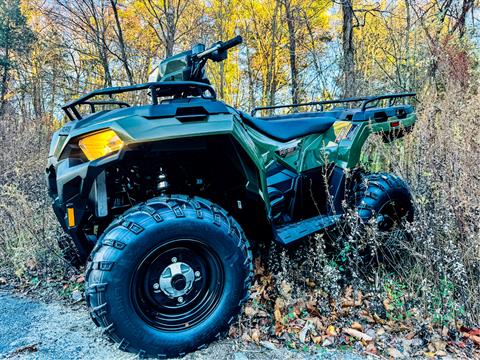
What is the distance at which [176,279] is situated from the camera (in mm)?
1828

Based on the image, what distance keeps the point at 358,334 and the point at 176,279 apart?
1.13 m

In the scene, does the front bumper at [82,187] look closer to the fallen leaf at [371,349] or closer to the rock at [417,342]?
the fallen leaf at [371,349]

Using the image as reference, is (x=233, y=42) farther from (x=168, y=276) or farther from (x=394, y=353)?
(x=394, y=353)

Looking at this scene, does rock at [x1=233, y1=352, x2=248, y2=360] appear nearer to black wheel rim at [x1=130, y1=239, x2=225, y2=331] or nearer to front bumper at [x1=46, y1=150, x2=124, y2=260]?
black wheel rim at [x1=130, y1=239, x2=225, y2=331]

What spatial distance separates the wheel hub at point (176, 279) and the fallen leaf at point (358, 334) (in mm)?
1008

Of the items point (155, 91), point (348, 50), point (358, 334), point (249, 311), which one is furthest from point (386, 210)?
point (348, 50)

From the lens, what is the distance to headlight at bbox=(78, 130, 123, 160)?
66.0 inches

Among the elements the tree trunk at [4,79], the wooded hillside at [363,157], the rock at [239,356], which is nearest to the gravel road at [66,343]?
the rock at [239,356]

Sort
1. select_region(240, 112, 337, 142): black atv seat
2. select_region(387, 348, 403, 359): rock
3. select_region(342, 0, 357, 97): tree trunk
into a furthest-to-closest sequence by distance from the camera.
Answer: select_region(342, 0, 357, 97): tree trunk < select_region(240, 112, 337, 142): black atv seat < select_region(387, 348, 403, 359): rock

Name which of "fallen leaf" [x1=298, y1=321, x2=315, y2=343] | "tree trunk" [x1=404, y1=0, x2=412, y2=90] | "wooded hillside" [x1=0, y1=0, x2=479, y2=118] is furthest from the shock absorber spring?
"tree trunk" [x1=404, y1=0, x2=412, y2=90]

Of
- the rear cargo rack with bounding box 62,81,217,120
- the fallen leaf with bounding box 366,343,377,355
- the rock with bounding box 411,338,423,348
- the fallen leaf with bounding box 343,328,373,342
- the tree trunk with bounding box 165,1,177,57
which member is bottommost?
the rock with bounding box 411,338,423,348

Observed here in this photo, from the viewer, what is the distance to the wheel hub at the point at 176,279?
182 centimetres

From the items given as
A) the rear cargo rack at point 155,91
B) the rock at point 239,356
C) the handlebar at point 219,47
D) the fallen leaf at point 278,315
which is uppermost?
the handlebar at point 219,47

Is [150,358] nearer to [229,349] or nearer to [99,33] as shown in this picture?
[229,349]
